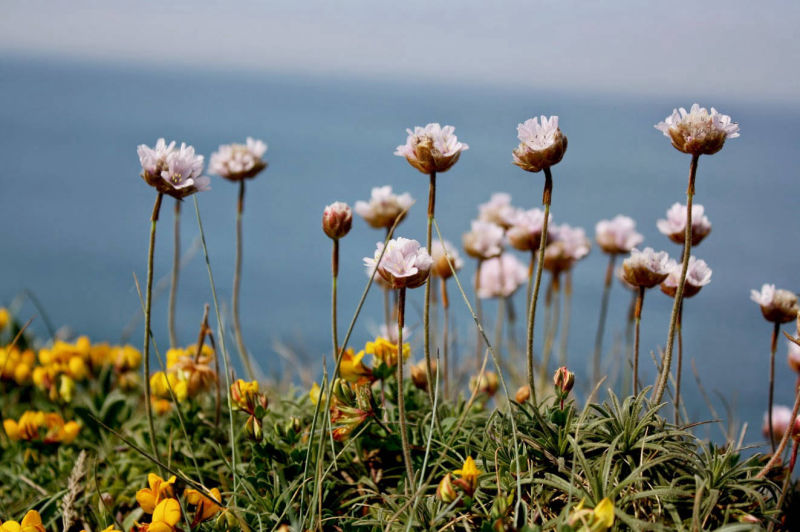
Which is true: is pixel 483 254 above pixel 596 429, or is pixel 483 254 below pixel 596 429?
above

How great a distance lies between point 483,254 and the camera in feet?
6.36

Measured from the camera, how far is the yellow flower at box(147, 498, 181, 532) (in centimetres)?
118

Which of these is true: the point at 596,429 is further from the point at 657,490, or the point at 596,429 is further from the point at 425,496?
the point at 425,496

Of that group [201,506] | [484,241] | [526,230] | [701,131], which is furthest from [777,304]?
[201,506]

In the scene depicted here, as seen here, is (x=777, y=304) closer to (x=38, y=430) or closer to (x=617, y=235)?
(x=617, y=235)

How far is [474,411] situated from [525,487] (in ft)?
1.39

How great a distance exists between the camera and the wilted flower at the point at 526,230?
1.84m

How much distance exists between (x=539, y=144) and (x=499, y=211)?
937 millimetres

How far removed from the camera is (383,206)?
1.82 m

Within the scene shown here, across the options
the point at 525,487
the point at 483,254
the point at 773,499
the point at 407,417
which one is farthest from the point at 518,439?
the point at 483,254

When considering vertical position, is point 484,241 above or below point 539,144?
below

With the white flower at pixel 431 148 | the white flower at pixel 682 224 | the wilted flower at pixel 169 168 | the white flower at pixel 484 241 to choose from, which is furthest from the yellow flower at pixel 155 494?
the white flower at pixel 682 224

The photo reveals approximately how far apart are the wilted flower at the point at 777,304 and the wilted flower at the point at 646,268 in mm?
274

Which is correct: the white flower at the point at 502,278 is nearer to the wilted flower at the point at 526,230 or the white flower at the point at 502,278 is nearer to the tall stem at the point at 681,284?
the wilted flower at the point at 526,230
